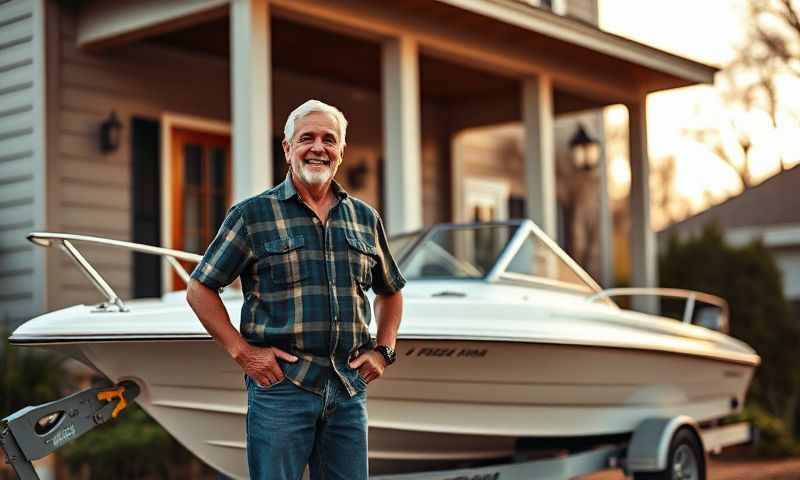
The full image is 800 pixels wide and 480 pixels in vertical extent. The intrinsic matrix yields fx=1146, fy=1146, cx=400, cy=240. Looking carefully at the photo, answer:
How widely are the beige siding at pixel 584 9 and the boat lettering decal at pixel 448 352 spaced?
374 inches

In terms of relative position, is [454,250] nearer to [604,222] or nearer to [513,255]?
[513,255]

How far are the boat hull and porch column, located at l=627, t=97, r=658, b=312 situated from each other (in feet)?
14.6

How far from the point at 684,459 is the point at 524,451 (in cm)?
107

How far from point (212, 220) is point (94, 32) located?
2.08 m

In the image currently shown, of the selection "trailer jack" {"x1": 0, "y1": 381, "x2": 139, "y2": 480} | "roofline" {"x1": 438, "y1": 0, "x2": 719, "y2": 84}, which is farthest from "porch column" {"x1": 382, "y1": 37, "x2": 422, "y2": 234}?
"trailer jack" {"x1": 0, "y1": 381, "x2": 139, "y2": 480}

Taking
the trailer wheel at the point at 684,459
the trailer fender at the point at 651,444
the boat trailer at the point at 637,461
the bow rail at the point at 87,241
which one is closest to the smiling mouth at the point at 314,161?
the bow rail at the point at 87,241

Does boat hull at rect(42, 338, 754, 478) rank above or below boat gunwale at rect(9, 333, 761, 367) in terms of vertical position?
below

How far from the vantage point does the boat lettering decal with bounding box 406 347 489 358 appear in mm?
5695

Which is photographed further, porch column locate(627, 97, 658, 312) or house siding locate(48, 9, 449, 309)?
porch column locate(627, 97, 658, 312)

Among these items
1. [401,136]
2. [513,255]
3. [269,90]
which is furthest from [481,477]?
[269,90]

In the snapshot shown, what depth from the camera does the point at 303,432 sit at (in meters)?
3.75

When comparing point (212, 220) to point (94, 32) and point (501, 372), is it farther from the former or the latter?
point (501, 372)

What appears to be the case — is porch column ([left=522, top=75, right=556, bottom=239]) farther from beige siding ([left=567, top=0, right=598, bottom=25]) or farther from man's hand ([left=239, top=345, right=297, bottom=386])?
man's hand ([left=239, top=345, right=297, bottom=386])

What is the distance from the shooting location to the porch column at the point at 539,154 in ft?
34.5
